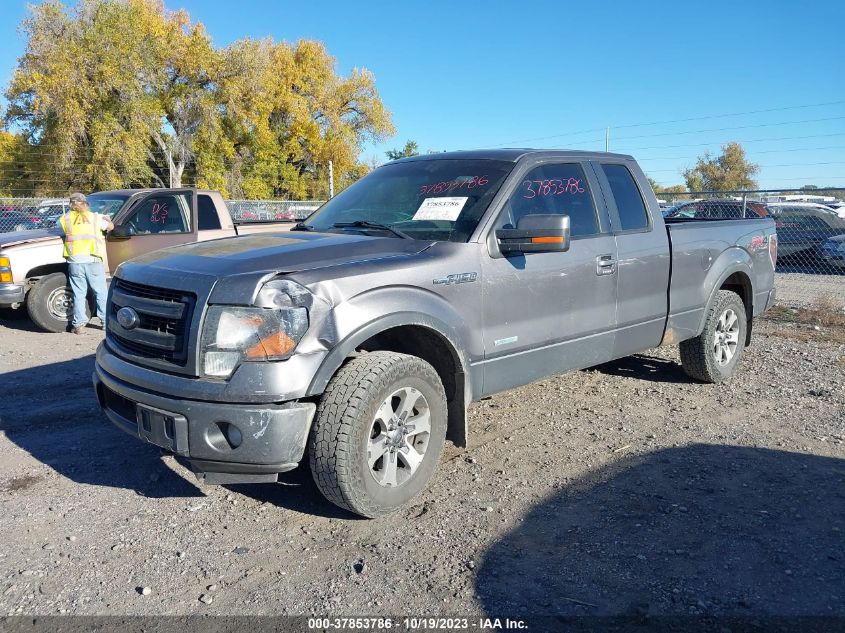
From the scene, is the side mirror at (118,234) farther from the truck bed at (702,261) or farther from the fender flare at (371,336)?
the truck bed at (702,261)

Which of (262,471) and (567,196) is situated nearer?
(262,471)

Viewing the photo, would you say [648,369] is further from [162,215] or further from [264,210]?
[264,210]

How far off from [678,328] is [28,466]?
Result: 482 cm

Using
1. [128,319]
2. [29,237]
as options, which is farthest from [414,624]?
[29,237]

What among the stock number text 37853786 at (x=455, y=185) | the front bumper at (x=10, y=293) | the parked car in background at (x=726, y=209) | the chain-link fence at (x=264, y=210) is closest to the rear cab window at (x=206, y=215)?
the front bumper at (x=10, y=293)

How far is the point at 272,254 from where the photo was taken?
3549mm

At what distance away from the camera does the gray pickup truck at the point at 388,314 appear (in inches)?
124

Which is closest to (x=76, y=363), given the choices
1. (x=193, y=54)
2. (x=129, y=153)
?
(x=129, y=153)

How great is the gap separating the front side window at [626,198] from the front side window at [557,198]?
330 millimetres

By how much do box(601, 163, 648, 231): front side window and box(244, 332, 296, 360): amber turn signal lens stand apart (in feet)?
9.37

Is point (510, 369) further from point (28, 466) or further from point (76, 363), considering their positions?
point (76, 363)

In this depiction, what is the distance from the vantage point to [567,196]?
4.64m

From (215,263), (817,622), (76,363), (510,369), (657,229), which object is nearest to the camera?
(817,622)

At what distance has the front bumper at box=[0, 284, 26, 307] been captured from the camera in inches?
331
